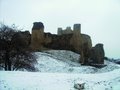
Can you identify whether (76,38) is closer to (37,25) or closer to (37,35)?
(37,35)

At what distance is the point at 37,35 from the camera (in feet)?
209

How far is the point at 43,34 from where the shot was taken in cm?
6556

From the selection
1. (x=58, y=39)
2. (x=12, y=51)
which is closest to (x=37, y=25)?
(x=58, y=39)

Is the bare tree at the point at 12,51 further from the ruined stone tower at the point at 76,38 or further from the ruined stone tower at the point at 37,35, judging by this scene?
the ruined stone tower at the point at 76,38

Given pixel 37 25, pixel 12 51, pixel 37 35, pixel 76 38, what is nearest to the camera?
pixel 12 51

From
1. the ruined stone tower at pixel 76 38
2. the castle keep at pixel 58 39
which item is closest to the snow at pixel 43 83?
the castle keep at pixel 58 39

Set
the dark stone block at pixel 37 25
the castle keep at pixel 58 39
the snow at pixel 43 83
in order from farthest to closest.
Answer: the castle keep at pixel 58 39
the dark stone block at pixel 37 25
the snow at pixel 43 83

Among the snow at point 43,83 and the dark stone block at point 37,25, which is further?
the dark stone block at point 37,25

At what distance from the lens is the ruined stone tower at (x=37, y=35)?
62.9 meters

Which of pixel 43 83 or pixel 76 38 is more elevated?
pixel 76 38

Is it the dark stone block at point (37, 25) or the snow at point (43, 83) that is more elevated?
the dark stone block at point (37, 25)

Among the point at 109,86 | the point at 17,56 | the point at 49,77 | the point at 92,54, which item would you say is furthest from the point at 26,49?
the point at 92,54

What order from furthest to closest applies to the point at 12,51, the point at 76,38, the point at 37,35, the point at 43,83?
the point at 76,38 < the point at 37,35 < the point at 12,51 < the point at 43,83

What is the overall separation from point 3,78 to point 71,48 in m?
52.9
